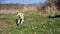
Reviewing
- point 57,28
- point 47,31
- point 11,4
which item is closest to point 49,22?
point 57,28

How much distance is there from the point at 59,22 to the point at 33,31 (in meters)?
3.60

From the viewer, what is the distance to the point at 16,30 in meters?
14.2

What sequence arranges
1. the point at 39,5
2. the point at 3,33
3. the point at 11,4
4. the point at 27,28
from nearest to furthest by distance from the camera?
the point at 3,33, the point at 27,28, the point at 39,5, the point at 11,4

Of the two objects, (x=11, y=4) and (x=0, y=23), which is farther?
(x=11, y=4)

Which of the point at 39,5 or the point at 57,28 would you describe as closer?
the point at 57,28

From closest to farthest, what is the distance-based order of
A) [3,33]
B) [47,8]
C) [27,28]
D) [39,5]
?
[3,33], [27,28], [47,8], [39,5]

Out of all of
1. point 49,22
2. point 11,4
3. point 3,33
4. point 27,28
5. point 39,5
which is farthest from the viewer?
point 11,4

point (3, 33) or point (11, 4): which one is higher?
point (3, 33)

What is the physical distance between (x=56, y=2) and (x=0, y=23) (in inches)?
383

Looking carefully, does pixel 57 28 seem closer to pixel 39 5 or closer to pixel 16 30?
pixel 16 30

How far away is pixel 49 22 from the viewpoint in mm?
16922

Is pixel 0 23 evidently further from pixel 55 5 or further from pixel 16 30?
pixel 55 5

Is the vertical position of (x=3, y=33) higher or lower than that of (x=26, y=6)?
higher

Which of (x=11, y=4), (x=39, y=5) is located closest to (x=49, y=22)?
(x=39, y=5)
